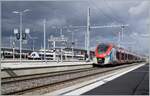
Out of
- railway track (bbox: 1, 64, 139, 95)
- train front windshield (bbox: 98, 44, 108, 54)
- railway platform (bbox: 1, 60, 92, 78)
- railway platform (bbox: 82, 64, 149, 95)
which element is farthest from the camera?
train front windshield (bbox: 98, 44, 108, 54)

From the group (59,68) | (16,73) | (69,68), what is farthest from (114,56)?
(16,73)

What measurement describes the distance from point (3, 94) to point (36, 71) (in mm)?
18073

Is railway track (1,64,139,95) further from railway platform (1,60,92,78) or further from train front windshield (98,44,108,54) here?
train front windshield (98,44,108,54)

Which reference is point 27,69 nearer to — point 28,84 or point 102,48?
point 28,84

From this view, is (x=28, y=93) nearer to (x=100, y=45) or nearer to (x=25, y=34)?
(x=100, y=45)

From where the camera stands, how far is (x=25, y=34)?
49.0 metres

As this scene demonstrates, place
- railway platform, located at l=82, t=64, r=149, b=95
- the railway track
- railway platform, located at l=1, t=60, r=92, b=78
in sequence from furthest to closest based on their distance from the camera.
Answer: railway platform, located at l=1, t=60, r=92, b=78 < the railway track < railway platform, located at l=82, t=64, r=149, b=95

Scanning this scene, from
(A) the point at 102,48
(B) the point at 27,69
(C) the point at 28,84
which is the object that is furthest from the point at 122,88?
(A) the point at 102,48

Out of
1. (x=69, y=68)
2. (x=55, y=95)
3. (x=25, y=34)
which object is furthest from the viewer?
(x=25, y=34)

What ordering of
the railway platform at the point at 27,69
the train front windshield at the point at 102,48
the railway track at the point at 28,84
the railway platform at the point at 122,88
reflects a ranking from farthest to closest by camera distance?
the train front windshield at the point at 102,48
the railway platform at the point at 27,69
the railway track at the point at 28,84
the railway platform at the point at 122,88

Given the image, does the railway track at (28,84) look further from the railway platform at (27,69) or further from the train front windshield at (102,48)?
the train front windshield at (102,48)

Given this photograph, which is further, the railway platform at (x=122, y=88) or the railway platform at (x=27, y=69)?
the railway platform at (x=27, y=69)

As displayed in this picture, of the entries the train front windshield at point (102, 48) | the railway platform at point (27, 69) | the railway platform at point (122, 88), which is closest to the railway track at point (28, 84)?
the railway platform at point (27, 69)

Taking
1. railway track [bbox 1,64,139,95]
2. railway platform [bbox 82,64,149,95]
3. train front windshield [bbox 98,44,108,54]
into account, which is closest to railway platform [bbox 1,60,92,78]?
railway track [bbox 1,64,139,95]
